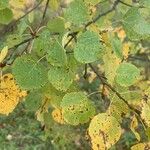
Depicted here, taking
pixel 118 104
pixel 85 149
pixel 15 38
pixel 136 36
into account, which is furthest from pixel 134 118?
pixel 85 149

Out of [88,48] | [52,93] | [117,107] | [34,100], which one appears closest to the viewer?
[88,48]

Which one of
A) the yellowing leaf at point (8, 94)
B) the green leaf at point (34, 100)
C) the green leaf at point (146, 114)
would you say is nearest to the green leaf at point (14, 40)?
the yellowing leaf at point (8, 94)

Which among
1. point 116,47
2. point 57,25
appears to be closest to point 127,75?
point 116,47

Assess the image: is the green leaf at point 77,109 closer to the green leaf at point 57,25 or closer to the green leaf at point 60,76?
the green leaf at point 60,76

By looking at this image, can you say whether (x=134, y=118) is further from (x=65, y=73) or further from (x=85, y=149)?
(x=85, y=149)

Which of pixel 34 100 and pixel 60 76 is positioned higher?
pixel 60 76

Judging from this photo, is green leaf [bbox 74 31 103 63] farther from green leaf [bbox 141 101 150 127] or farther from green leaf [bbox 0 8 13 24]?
green leaf [bbox 0 8 13 24]

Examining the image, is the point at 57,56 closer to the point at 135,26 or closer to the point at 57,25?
the point at 135,26
